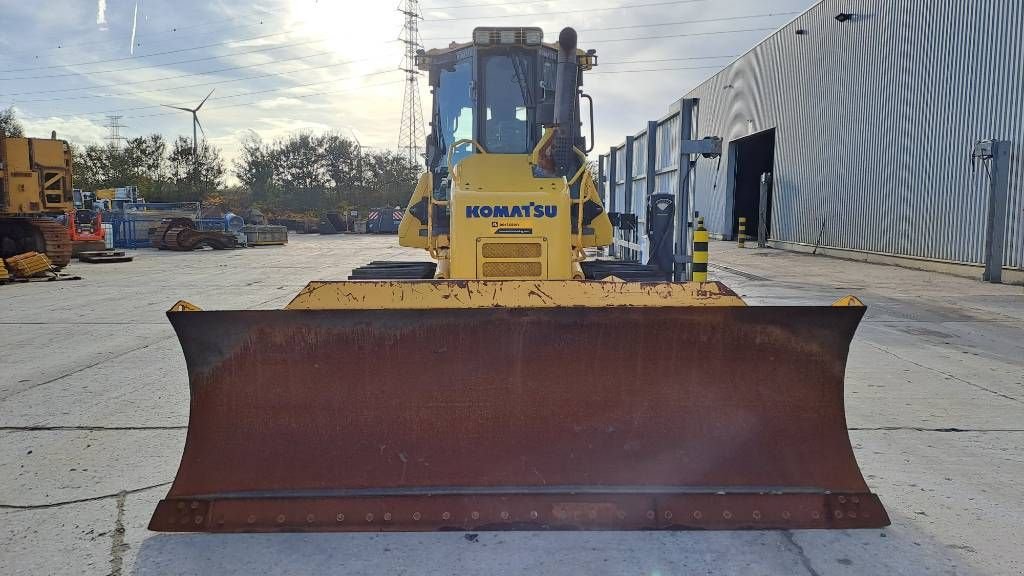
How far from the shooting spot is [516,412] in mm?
3154

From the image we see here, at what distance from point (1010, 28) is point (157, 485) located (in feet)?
54.0

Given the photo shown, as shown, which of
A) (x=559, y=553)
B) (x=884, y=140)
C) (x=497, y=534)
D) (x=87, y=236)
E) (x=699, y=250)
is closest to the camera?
(x=559, y=553)

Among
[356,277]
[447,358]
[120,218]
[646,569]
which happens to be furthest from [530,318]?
[120,218]

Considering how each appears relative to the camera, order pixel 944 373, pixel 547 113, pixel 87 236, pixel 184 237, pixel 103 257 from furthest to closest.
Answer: pixel 184 237 < pixel 87 236 < pixel 103 257 < pixel 944 373 < pixel 547 113

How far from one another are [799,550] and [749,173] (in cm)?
2999

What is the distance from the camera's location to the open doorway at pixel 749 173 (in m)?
28.4

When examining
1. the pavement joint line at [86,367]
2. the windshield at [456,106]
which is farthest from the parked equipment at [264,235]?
the windshield at [456,106]

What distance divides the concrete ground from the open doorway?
21.5 metres

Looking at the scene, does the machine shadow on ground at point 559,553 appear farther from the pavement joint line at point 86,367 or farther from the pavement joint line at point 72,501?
the pavement joint line at point 86,367

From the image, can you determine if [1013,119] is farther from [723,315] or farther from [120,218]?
[120,218]

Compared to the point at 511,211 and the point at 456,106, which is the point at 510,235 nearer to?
the point at 511,211

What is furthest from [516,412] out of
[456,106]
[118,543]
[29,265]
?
[29,265]

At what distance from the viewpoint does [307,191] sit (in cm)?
5578

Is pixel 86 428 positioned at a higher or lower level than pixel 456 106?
lower
